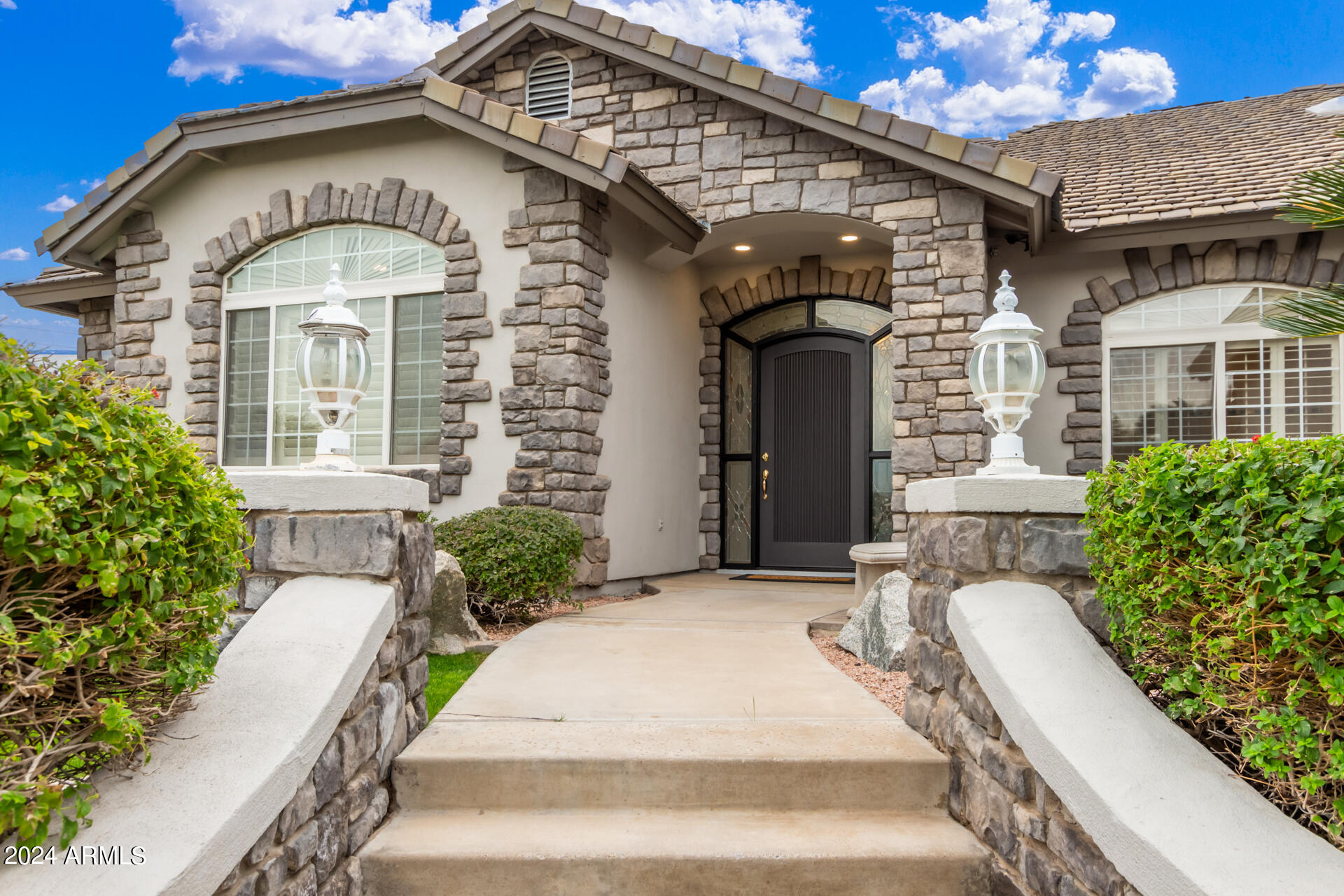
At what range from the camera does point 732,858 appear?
264cm

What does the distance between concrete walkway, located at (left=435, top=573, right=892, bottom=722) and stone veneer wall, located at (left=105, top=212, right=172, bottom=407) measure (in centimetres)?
493

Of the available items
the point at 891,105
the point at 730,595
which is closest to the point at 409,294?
the point at 730,595

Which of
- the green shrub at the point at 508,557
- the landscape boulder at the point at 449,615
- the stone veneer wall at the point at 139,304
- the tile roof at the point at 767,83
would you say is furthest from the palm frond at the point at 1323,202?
the stone veneer wall at the point at 139,304

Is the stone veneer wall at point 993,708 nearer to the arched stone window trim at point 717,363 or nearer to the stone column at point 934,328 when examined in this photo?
the stone column at point 934,328

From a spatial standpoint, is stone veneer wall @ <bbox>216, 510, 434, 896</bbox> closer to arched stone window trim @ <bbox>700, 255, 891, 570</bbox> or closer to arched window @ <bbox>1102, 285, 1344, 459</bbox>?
arched stone window trim @ <bbox>700, 255, 891, 570</bbox>

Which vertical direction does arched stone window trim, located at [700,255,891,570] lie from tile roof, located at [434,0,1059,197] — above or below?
below

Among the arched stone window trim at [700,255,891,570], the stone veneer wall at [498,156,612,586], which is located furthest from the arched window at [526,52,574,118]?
the arched stone window trim at [700,255,891,570]

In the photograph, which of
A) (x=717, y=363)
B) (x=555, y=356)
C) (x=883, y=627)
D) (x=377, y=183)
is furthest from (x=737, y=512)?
(x=377, y=183)

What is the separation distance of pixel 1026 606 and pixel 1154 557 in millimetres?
571

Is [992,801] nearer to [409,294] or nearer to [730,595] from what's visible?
[730,595]

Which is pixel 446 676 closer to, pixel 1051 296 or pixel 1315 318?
pixel 1315 318

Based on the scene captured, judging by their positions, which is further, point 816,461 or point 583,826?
point 816,461

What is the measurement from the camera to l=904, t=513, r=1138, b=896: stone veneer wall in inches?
92.8

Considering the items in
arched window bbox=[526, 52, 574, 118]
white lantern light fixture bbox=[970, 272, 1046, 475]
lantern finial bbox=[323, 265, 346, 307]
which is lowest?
white lantern light fixture bbox=[970, 272, 1046, 475]
